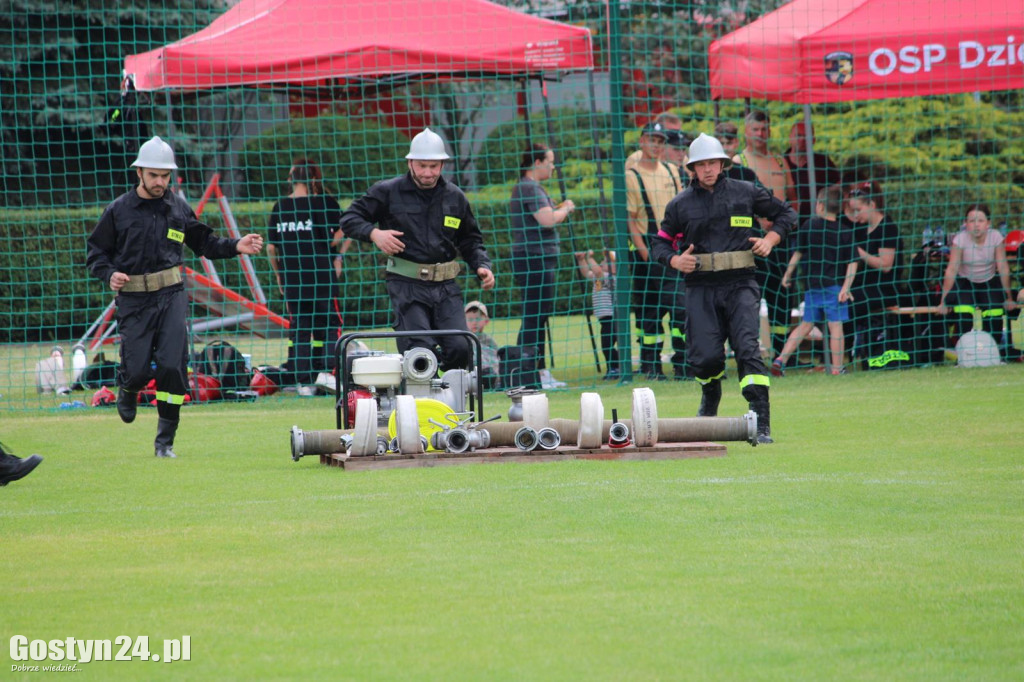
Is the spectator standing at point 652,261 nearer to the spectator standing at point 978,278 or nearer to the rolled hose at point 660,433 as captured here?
the spectator standing at point 978,278

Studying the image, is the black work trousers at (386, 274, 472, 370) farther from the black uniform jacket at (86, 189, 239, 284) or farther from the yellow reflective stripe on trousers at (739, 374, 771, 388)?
the yellow reflective stripe on trousers at (739, 374, 771, 388)

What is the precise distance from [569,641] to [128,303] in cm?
639

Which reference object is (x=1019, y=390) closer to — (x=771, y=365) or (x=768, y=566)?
(x=771, y=365)

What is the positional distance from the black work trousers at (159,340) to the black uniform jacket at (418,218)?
1.38m

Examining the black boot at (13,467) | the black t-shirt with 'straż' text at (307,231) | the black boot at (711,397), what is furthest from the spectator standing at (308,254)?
the black boot at (13,467)

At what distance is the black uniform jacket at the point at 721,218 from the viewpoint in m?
10.3


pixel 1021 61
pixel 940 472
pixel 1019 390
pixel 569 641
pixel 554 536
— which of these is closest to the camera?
pixel 569 641

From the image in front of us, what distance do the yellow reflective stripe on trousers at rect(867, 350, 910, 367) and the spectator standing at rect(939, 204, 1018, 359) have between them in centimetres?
61

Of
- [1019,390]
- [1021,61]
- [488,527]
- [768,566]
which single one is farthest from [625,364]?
[768,566]

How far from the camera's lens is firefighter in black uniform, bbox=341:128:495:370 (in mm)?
10406

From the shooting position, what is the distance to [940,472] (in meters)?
8.22

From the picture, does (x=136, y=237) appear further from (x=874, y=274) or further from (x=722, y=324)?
(x=874, y=274)

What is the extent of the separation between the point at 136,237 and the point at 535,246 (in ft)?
19.0

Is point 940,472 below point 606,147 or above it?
below
